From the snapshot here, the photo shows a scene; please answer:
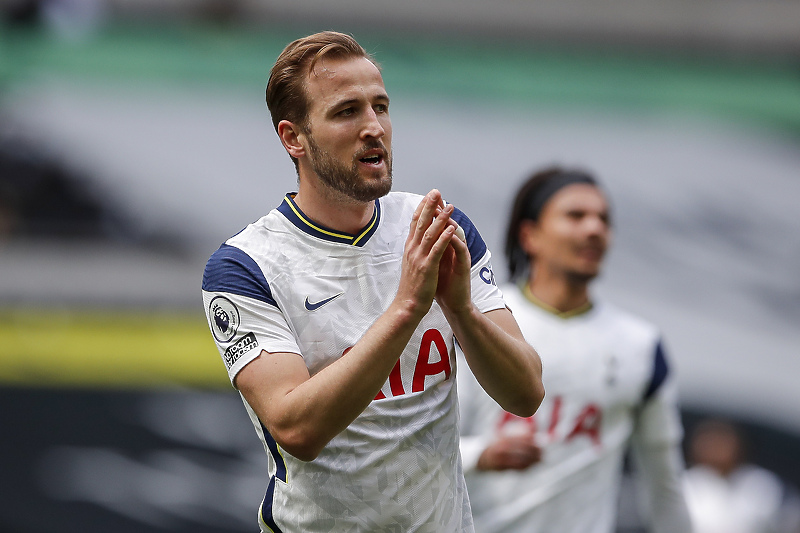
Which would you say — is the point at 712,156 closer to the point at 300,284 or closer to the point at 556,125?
the point at 556,125

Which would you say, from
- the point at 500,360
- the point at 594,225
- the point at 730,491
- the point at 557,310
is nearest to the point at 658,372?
the point at 557,310

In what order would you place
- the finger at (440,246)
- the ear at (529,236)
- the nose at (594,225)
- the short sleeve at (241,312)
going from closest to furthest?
the finger at (440,246) → the short sleeve at (241,312) → the nose at (594,225) → the ear at (529,236)

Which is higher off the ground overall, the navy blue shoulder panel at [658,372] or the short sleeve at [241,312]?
the short sleeve at [241,312]

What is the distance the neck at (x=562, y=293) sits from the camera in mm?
4035

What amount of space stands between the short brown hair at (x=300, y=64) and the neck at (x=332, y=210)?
0.18 metres

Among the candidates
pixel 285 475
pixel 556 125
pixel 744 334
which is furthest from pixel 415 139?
pixel 285 475

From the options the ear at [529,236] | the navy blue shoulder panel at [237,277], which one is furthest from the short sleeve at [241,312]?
the ear at [529,236]

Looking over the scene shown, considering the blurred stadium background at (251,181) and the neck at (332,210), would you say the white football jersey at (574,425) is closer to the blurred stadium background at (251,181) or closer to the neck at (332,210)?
the neck at (332,210)

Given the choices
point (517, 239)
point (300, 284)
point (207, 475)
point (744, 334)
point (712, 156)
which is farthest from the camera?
point (712, 156)

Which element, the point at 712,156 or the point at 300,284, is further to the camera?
the point at 712,156

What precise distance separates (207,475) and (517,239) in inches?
195

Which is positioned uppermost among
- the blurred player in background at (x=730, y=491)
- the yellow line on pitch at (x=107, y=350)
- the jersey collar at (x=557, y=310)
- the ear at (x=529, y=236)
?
the ear at (x=529, y=236)

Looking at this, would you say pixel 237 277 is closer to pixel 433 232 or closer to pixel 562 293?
pixel 433 232

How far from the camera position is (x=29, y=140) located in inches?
396
